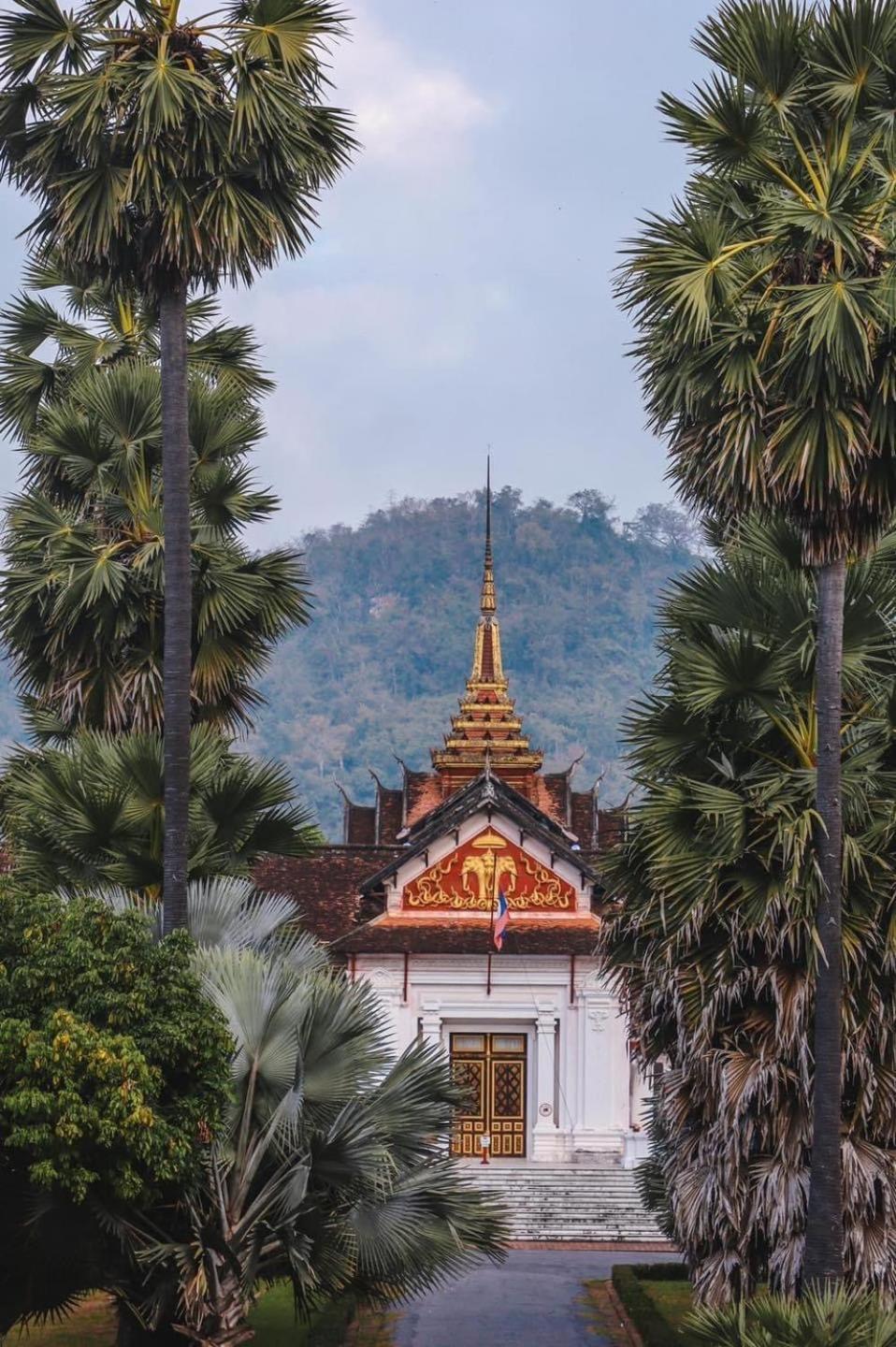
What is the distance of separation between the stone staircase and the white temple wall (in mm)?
1288

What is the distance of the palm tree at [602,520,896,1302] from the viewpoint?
1619cm

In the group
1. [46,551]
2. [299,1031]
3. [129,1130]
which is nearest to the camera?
[129,1130]

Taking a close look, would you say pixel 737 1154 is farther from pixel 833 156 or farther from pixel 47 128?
pixel 47 128

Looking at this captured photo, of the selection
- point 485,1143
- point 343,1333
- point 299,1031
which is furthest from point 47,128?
point 485,1143

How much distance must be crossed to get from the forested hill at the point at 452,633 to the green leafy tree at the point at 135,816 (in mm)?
127708

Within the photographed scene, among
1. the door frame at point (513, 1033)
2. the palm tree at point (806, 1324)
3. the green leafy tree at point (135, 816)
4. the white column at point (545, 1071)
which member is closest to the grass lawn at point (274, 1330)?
the green leafy tree at point (135, 816)

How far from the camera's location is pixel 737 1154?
1642 cm

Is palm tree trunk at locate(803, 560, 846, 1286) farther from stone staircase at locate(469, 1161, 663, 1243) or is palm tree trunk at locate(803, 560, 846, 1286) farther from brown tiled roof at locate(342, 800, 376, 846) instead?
brown tiled roof at locate(342, 800, 376, 846)

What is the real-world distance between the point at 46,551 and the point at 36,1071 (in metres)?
8.19

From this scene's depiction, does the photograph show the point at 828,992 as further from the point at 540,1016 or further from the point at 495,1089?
the point at 495,1089

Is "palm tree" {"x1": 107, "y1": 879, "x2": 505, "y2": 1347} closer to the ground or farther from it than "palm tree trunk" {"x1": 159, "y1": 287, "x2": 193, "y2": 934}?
closer to the ground

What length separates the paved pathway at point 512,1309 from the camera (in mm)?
23625

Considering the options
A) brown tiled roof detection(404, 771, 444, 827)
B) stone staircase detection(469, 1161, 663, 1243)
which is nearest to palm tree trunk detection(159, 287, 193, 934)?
stone staircase detection(469, 1161, 663, 1243)

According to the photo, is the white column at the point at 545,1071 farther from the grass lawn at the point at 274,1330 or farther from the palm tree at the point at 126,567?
the palm tree at the point at 126,567
